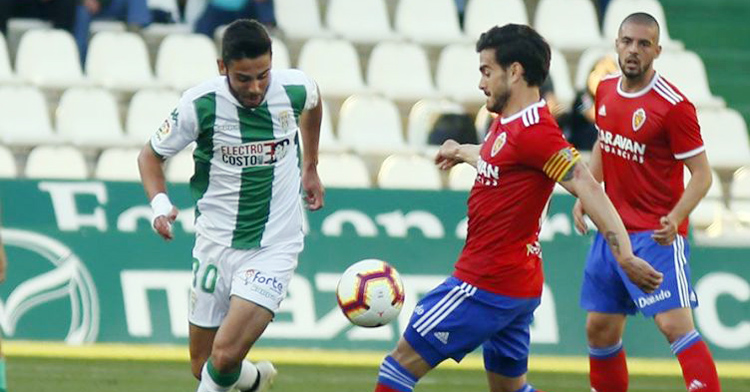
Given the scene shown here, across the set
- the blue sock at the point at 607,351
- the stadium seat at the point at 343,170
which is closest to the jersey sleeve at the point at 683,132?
the blue sock at the point at 607,351

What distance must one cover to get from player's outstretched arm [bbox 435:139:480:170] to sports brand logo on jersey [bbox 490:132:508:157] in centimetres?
28

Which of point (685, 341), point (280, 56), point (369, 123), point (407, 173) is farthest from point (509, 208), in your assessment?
point (280, 56)

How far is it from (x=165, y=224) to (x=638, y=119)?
109 inches

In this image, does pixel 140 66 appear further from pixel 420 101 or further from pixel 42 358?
pixel 42 358

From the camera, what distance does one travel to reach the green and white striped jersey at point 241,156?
27.8 ft

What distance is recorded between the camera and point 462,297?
793 centimetres

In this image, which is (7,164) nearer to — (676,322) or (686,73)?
(676,322)

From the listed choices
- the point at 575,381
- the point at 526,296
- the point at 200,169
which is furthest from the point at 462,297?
the point at 575,381

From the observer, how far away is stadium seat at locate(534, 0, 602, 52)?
17641mm

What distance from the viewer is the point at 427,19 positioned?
17281 millimetres

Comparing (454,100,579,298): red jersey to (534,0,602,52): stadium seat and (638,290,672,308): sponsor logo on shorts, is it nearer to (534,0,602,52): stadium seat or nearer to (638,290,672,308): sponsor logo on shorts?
(638,290,672,308): sponsor logo on shorts

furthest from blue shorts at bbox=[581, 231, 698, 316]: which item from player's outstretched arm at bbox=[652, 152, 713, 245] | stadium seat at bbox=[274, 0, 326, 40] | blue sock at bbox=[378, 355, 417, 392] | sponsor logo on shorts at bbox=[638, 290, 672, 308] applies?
stadium seat at bbox=[274, 0, 326, 40]

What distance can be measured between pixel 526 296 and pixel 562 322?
5290 millimetres

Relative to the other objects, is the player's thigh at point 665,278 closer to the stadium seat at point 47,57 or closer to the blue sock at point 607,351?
the blue sock at point 607,351
